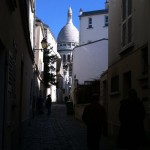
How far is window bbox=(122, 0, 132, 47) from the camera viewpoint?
16369 millimetres

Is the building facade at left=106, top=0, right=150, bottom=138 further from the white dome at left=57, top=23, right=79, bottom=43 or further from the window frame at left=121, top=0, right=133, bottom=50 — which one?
the white dome at left=57, top=23, right=79, bottom=43

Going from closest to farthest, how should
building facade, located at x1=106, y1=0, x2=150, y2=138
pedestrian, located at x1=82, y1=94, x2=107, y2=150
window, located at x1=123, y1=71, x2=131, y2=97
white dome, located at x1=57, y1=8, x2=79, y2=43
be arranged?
pedestrian, located at x1=82, y1=94, x2=107, y2=150
building facade, located at x1=106, y1=0, x2=150, y2=138
window, located at x1=123, y1=71, x2=131, y2=97
white dome, located at x1=57, y1=8, x2=79, y2=43

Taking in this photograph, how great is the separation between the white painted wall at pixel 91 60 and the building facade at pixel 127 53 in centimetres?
2333

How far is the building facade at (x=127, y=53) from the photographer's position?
13820 millimetres

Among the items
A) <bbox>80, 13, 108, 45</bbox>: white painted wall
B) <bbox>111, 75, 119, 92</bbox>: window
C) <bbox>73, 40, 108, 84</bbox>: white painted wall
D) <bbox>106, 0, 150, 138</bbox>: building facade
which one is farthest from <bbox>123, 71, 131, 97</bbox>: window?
<bbox>80, 13, 108, 45</bbox>: white painted wall

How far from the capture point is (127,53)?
16.5 m

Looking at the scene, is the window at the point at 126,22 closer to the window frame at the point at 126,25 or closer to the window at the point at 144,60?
the window frame at the point at 126,25

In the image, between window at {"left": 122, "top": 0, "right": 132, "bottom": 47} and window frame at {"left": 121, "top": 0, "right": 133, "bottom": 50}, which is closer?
window frame at {"left": 121, "top": 0, "right": 133, "bottom": 50}

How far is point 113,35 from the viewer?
19.8 meters

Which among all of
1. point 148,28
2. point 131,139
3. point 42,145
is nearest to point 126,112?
point 131,139

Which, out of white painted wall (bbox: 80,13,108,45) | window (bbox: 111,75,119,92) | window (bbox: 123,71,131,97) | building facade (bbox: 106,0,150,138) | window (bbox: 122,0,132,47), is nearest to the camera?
building facade (bbox: 106,0,150,138)

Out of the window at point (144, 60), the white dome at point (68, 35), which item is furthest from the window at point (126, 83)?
the white dome at point (68, 35)

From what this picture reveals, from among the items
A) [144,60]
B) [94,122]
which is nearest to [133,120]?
[94,122]

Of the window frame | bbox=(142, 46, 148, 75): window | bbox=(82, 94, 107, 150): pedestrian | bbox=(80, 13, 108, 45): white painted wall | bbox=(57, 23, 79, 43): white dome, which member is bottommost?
bbox=(82, 94, 107, 150): pedestrian
